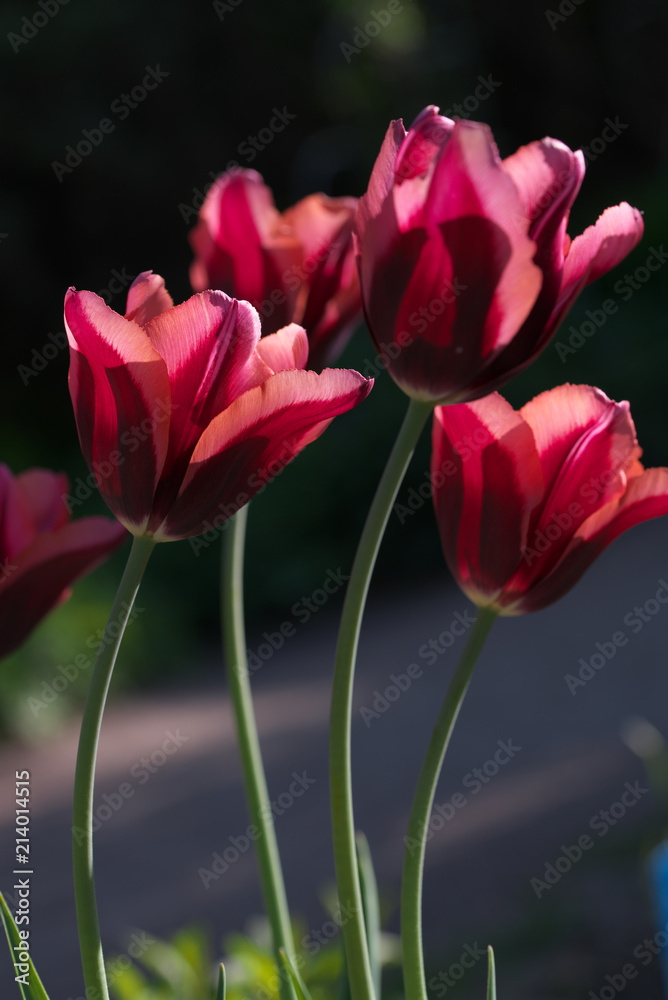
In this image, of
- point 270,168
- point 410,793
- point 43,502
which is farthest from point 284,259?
point 270,168

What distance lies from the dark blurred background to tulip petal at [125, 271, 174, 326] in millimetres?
3861

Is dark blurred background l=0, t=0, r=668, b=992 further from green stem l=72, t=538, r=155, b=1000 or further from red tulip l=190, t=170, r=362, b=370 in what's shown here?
green stem l=72, t=538, r=155, b=1000

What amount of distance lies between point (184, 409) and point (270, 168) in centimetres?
824

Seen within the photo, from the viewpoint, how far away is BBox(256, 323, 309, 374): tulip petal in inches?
20.2

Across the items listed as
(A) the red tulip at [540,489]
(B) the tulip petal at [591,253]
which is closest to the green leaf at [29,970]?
(A) the red tulip at [540,489]

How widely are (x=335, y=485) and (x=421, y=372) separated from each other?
521 cm

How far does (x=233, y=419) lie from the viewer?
1.56ft

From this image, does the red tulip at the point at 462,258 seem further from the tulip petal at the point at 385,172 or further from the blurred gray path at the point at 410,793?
the blurred gray path at the point at 410,793

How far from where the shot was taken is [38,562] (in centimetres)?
57

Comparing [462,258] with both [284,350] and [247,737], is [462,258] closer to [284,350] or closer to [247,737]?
[284,350]

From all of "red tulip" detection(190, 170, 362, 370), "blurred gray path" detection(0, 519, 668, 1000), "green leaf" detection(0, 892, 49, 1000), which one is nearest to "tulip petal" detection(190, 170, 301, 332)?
"red tulip" detection(190, 170, 362, 370)

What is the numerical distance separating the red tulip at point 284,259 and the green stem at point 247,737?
6.5 inches

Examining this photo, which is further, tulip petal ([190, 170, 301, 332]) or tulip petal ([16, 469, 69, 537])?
tulip petal ([190, 170, 301, 332])

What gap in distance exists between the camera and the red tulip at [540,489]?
0.55m
